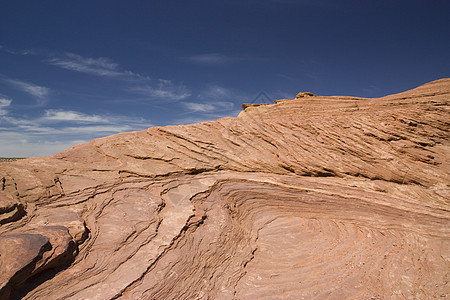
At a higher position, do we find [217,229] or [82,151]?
[82,151]

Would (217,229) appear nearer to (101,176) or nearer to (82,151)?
(101,176)

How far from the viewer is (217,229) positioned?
24.5 feet

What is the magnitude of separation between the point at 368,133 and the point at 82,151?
13213mm

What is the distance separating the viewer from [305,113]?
14.3 meters

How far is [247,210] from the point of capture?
9.48 m

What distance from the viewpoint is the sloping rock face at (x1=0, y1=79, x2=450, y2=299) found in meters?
5.14

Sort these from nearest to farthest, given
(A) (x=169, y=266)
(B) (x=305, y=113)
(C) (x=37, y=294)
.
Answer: (C) (x=37, y=294) < (A) (x=169, y=266) < (B) (x=305, y=113)

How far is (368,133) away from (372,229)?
16.1ft

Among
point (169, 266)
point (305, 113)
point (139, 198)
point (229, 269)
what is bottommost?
point (229, 269)

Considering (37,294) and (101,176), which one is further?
(101,176)

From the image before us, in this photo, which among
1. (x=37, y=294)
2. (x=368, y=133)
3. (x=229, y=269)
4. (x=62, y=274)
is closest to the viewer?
(x=37, y=294)

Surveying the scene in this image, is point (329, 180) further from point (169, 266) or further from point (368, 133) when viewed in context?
point (169, 266)

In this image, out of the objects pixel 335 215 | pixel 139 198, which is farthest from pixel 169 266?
pixel 335 215

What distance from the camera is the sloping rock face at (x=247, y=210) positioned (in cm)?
514
